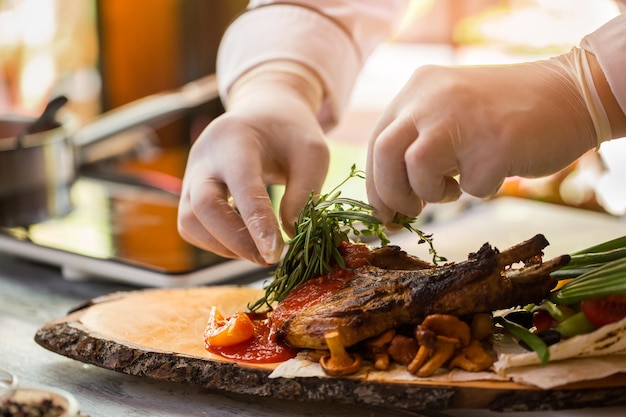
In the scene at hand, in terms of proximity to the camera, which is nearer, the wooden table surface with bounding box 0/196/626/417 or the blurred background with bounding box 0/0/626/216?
the wooden table surface with bounding box 0/196/626/417

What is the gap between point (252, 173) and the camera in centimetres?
203

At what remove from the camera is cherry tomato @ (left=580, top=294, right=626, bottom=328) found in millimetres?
1589

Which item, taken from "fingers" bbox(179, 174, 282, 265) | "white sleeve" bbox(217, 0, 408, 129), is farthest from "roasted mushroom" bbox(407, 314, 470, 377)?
"white sleeve" bbox(217, 0, 408, 129)

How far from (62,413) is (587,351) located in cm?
86

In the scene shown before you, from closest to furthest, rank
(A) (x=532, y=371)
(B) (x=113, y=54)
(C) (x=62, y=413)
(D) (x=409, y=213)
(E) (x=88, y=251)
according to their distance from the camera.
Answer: (C) (x=62, y=413)
(A) (x=532, y=371)
(D) (x=409, y=213)
(E) (x=88, y=251)
(B) (x=113, y=54)

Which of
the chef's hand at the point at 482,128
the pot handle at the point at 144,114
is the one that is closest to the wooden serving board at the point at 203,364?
the chef's hand at the point at 482,128

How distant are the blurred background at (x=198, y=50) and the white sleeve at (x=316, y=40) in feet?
3.84

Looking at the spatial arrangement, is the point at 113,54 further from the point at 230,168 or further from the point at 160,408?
the point at 160,408

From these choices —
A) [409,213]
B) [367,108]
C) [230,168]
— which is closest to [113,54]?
[367,108]

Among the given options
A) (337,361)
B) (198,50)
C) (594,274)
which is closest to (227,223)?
(337,361)

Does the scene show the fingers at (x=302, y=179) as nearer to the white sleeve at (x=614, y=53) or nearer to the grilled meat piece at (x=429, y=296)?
the grilled meat piece at (x=429, y=296)

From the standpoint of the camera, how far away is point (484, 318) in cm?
164

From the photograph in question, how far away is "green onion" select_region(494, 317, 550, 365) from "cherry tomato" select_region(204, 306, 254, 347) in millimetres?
470

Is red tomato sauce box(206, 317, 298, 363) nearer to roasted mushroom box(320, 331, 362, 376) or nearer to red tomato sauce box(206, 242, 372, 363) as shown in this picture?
red tomato sauce box(206, 242, 372, 363)
